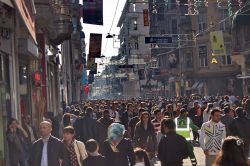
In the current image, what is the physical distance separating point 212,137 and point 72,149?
2886 millimetres

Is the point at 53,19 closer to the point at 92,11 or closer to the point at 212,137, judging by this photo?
the point at 92,11

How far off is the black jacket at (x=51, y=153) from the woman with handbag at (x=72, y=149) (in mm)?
75

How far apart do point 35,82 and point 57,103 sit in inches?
535

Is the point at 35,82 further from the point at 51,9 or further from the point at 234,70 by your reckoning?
the point at 234,70

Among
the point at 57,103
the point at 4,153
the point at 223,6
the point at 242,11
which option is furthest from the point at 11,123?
the point at 223,6

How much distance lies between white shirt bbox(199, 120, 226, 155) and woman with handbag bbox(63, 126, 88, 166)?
2.65 m

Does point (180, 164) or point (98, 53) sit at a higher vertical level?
point (98, 53)

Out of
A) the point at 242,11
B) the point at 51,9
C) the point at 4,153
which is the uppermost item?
the point at 242,11

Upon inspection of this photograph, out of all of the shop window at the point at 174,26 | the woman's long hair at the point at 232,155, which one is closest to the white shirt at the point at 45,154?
the woman's long hair at the point at 232,155

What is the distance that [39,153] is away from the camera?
9.24 m

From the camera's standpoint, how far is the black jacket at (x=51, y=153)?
9211 millimetres

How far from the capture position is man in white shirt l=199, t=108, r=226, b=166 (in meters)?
11.1

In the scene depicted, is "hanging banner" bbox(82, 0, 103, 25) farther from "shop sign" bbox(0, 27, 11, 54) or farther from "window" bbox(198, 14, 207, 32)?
"window" bbox(198, 14, 207, 32)

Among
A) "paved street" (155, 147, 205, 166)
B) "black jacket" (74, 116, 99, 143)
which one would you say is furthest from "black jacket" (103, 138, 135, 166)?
"paved street" (155, 147, 205, 166)
